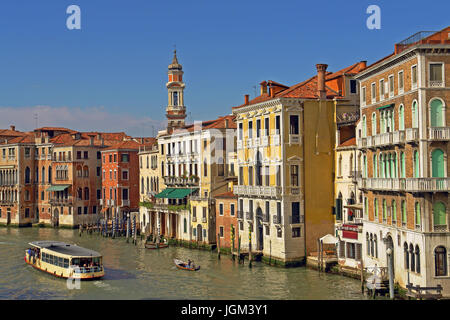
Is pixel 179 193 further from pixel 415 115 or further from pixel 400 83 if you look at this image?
pixel 415 115

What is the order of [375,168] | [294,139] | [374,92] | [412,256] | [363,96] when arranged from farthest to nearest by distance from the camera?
[294,139]
[363,96]
[374,92]
[375,168]
[412,256]

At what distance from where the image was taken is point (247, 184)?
1615 inches

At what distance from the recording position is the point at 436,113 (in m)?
24.6

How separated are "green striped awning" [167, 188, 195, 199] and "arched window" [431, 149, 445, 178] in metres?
26.4

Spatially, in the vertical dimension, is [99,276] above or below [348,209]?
below

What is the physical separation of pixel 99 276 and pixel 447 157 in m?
18.6

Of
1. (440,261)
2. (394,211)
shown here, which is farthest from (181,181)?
(440,261)

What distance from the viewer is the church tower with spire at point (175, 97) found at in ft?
191

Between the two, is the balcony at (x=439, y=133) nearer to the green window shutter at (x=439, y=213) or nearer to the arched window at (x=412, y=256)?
the green window shutter at (x=439, y=213)

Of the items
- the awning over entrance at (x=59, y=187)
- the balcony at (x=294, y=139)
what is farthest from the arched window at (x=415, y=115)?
the awning over entrance at (x=59, y=187)

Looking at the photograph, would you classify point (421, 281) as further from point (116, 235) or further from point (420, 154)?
point (116, 235)

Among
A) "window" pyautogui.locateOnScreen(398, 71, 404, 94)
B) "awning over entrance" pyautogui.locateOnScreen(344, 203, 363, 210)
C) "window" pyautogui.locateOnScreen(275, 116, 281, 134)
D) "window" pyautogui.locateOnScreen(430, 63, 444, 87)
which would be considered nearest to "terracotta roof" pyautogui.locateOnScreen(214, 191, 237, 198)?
"window" pyautogui.locateOnScreen(275, 116, 281, 134)

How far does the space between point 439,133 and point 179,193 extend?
28218 millimetres
